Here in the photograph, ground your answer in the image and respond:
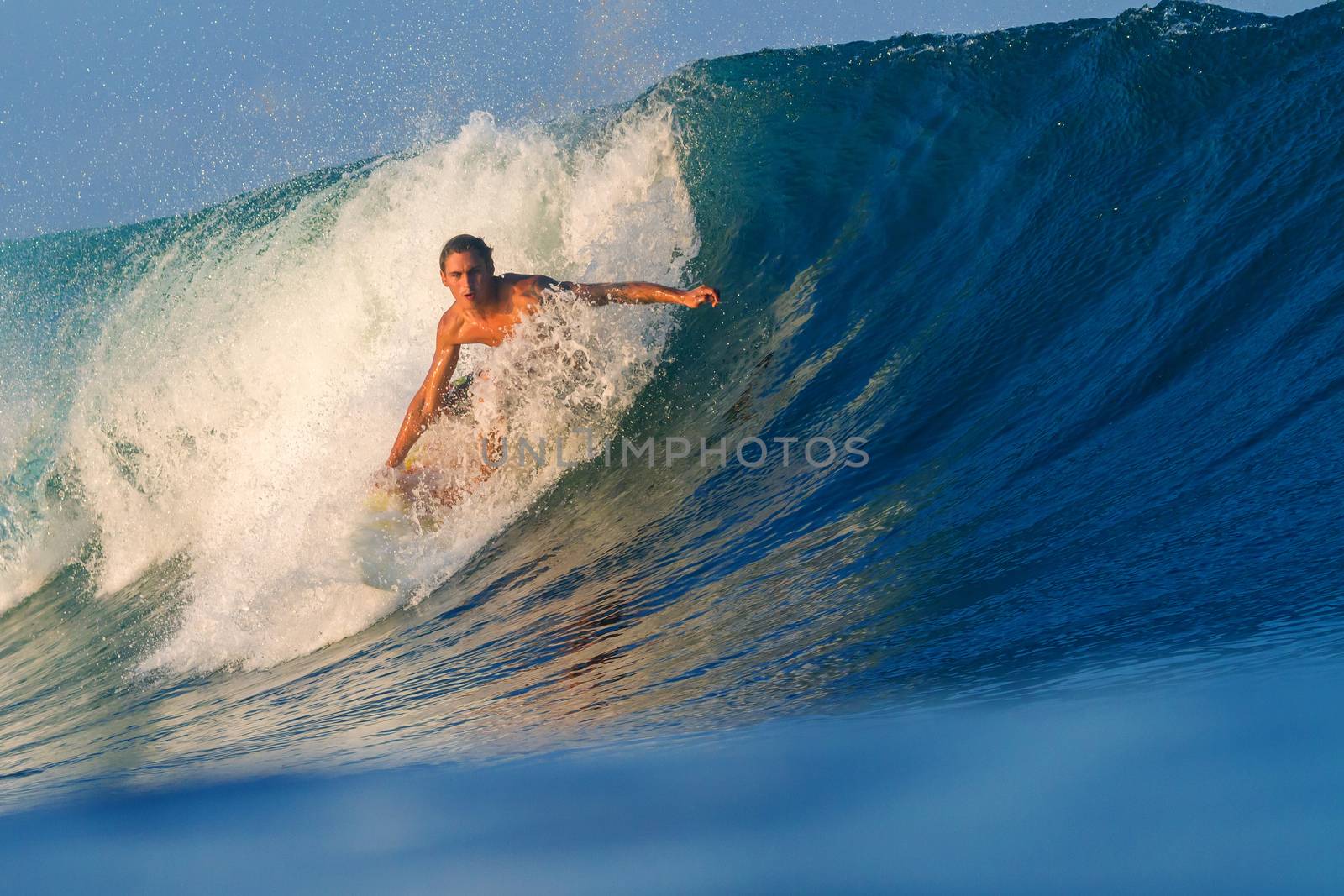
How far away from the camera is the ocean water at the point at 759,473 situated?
3.15 meters

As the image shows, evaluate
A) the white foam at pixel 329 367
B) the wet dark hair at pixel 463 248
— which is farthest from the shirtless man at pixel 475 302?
the white foam at pixel 329 367

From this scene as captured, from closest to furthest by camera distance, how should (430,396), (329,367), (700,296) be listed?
(700,296)
(430,396)
(329,367)

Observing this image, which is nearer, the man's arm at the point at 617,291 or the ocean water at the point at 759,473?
the ocean water at the point at 759,473

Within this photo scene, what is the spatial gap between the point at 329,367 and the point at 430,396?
8.96ft

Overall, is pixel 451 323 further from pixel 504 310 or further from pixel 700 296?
pixel 700 296

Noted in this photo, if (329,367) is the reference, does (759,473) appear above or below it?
below

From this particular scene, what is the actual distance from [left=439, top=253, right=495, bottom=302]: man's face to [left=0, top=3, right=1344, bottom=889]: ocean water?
1.38 ft

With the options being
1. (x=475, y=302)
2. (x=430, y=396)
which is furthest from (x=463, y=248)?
(x=430, y=396)

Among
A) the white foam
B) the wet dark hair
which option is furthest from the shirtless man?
the white foam

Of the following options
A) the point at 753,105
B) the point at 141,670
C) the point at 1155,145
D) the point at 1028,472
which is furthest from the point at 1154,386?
the point at 141,670

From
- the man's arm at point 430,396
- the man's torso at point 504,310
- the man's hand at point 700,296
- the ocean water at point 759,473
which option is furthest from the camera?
Result: the man's arm at point 430,396

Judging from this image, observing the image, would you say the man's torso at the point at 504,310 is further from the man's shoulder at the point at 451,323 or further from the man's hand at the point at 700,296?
the man's hand at the point at 700,296

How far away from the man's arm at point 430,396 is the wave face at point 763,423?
290 millimetres

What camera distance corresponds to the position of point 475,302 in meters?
5.39
